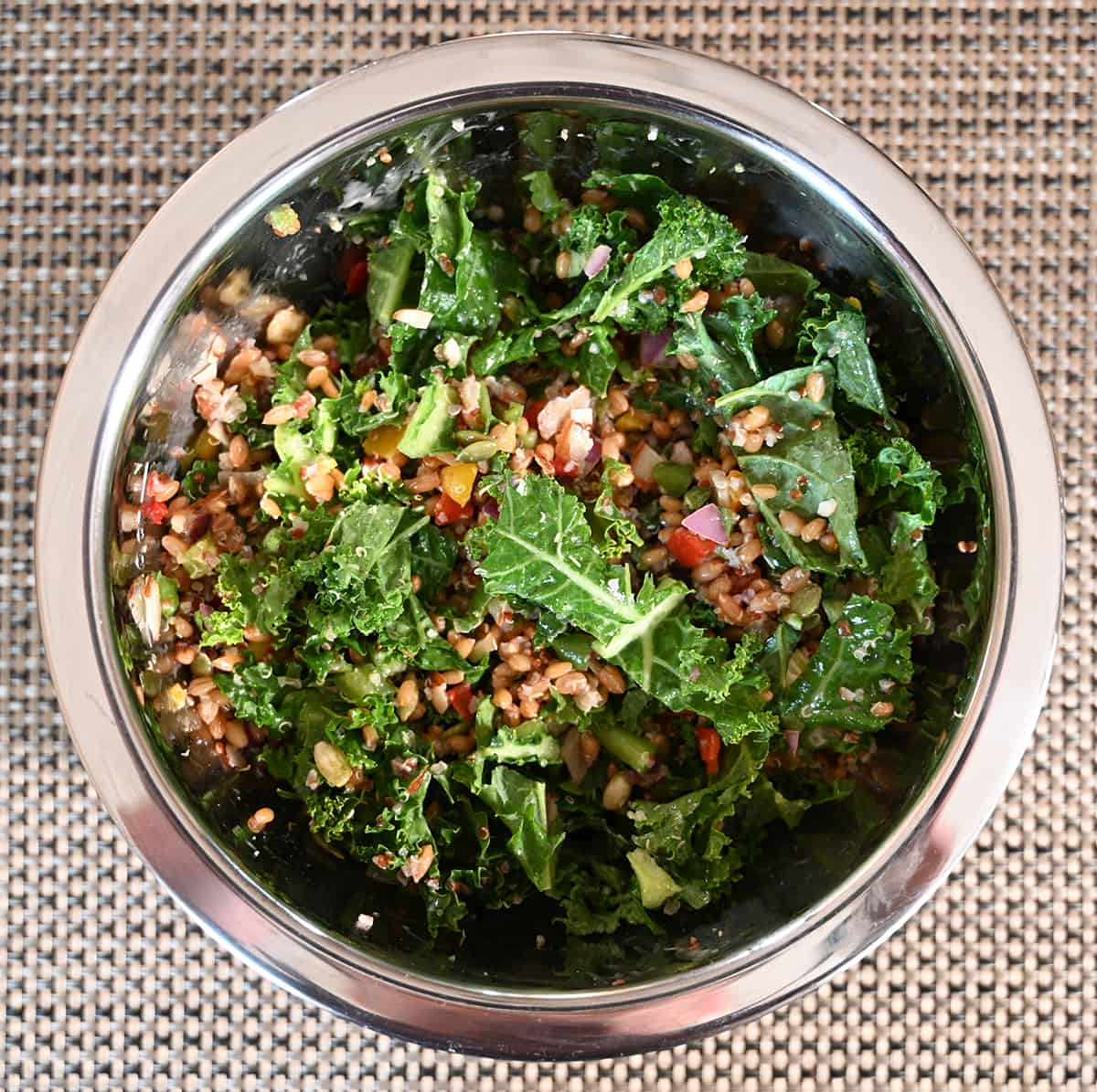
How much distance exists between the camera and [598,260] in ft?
4.84

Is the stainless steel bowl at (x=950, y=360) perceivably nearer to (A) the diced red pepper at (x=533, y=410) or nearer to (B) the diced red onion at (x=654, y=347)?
(B) the diced red onion at (x=654, y=347)

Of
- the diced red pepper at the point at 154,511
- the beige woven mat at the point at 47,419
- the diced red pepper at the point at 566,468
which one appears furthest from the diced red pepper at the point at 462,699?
the beige woven mat at the point at 47,419

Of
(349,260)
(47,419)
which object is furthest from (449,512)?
(47,419)

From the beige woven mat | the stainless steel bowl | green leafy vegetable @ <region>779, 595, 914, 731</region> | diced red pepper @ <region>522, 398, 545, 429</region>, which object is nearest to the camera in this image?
the stainless steel bowl

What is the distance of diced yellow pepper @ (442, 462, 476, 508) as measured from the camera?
1.48 meters

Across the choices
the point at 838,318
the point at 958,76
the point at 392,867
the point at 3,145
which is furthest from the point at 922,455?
the point at 3,145

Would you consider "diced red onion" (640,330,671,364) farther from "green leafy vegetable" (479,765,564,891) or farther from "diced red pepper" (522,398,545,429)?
"green leafy vegetable" (479,765,564,891)

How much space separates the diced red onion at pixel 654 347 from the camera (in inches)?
60.2

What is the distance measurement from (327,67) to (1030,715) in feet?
4.37

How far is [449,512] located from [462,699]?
242mm

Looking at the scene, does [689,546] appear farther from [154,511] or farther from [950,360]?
[154,511]

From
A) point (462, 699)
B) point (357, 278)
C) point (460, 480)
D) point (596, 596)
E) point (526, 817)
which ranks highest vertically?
point (357, 278)

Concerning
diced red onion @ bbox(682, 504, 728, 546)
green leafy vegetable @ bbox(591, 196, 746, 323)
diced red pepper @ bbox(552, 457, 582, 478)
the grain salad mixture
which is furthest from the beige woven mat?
diced red pepper @ bbox(552, 457, 582, 478)

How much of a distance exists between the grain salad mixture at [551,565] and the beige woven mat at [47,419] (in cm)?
36
